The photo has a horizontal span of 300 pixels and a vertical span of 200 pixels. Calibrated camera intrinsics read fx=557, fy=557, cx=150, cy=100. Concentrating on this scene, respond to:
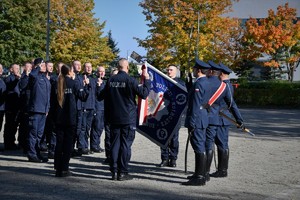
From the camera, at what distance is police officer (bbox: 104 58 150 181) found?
9.52 metres

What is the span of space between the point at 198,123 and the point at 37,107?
3917 mm

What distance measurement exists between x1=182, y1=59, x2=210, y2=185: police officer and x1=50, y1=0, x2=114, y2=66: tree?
142 ft

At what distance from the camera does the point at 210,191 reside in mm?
8727

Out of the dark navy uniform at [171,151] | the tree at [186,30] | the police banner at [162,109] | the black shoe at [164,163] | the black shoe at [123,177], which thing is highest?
the tree at [186,30]

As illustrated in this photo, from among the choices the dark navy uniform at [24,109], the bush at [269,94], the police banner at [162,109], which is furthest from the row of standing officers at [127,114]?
the bush at [269,94]

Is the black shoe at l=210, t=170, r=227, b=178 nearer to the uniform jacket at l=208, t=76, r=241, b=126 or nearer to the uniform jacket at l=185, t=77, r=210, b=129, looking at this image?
the uniform jacket at l=208, t=76, r=241, b=126

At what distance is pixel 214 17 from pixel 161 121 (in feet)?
107

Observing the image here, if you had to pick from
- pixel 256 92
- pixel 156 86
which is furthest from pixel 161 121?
pixel 256 92

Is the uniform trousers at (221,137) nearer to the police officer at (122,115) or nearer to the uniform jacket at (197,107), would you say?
the uniform jacket at (197,107)

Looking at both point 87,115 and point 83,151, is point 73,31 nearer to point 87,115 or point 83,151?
point 87,115

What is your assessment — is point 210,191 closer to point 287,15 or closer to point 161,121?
point 161,121

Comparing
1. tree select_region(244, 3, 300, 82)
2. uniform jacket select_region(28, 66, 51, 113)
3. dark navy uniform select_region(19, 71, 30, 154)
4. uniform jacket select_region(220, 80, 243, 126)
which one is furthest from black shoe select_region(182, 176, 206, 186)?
tree select_region(244, 3, 300, 82)

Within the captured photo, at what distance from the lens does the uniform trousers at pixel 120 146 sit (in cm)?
952

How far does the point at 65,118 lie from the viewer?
977 centimetres
